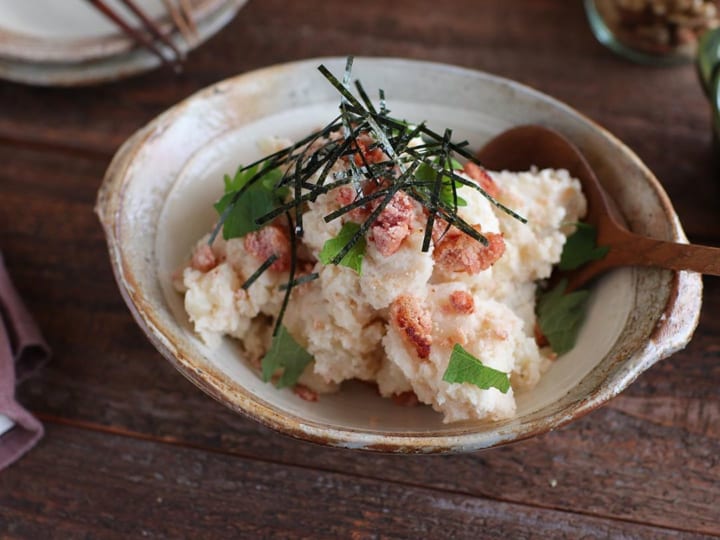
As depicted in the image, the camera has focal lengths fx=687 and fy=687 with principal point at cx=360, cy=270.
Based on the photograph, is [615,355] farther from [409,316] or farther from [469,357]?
[409,316]

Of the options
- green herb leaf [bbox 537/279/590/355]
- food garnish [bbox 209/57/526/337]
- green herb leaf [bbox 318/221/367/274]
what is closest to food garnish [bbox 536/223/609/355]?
green herb leaf [bbox 537/279/590/355]

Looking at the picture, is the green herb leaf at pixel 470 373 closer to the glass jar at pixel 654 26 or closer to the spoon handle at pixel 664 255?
the spoon handle at pixel 664 255

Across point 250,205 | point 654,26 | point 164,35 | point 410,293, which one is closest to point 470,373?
point 410,293

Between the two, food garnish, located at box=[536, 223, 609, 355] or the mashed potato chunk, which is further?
food garnish, located at box=[536, 223, 609, 355]

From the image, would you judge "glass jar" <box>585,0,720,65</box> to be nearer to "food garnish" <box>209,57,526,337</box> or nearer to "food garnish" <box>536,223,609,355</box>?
"food garnish" <box>536,223,609,355</box>

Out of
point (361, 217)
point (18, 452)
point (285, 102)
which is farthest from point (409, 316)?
point (18, 452)

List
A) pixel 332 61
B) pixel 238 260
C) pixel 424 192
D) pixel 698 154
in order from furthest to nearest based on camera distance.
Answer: pixel 698 154, pixel 332 61, pixel 238 260, pixel 424 192
